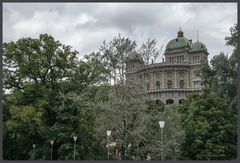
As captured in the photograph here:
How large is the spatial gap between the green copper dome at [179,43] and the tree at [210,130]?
63.2 meters

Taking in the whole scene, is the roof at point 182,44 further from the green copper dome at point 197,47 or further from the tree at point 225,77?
the tree at point 225,77

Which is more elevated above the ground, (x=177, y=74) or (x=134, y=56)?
(x=177, y=74)

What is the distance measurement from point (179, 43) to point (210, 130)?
66.7 m

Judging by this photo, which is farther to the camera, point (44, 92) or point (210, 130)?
point (210, 130)

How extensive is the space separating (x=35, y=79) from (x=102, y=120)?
7.83 meters

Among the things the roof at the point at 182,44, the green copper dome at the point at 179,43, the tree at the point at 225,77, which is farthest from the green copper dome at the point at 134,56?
the green copper dome at the point at 179,43

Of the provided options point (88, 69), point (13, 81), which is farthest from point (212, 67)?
point (13, 81)

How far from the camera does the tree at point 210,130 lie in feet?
92.4

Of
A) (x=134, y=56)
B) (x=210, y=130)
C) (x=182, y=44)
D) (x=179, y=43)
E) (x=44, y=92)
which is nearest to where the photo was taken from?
(x=134, y=56)

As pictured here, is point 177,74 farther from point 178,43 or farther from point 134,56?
point 134,56

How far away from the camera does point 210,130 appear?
29250 millimetres

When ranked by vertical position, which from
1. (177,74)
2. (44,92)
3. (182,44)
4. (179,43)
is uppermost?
(179,43)

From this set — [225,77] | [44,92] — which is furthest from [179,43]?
[44,92]

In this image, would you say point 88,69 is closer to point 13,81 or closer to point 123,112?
point 13,81
